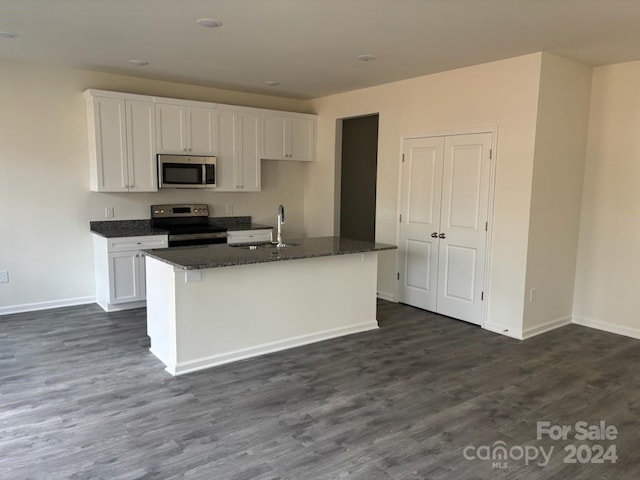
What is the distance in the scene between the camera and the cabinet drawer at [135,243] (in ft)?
16.8

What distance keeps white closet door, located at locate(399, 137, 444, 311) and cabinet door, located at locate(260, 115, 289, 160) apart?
1.83 meters

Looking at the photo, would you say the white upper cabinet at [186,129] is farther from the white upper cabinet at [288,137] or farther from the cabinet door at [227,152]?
the white upper cabinet at [288,137]

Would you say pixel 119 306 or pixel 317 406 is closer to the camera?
pixel 317 406

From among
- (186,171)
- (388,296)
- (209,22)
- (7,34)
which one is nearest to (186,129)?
(186,171)


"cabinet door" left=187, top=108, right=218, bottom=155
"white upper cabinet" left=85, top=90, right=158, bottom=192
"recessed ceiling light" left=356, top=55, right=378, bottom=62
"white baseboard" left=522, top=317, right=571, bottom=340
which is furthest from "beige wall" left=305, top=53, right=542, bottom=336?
"white upper cabinet" left=85, top=90, right=158, bottom=192

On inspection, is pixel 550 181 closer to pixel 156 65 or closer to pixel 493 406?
pixel 493 406

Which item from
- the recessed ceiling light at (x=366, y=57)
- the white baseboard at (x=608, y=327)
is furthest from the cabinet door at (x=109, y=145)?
the white baseboard at (x=608, y=327)

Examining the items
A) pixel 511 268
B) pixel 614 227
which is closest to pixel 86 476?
pixel 511 268

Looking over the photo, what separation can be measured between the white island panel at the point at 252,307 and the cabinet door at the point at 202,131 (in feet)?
7.31

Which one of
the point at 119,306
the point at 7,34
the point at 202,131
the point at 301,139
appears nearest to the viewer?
the point at 7,34

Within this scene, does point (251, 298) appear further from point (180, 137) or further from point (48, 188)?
point (48, 188)

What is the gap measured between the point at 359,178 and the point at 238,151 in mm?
2386

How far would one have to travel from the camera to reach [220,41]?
159 inches

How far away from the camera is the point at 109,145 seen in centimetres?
522
